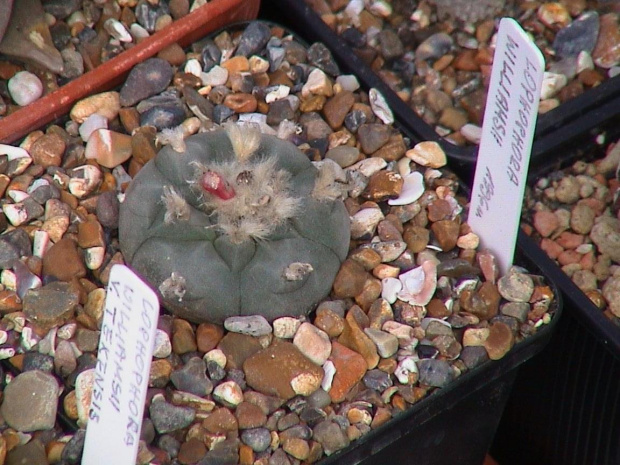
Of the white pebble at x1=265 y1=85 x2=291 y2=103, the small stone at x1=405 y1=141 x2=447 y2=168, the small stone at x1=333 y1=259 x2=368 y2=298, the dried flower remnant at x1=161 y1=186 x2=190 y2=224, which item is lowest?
the small stone at x1=333 y1=259 x2=368 y2=298

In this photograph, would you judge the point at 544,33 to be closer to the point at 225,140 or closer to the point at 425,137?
the point at 425,137

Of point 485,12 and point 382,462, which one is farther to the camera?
point 485,12

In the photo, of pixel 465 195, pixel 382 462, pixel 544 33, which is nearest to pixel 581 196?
pixel 465 195

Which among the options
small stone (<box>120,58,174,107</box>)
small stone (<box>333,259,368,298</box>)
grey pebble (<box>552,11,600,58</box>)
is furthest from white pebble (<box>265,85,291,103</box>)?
grey pebble (<box>552,11,600,58</box>)

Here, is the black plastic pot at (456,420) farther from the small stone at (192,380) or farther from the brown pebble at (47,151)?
the brown pebble at (47,151)

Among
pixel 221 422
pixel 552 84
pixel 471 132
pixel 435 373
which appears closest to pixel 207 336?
pixel 221 422

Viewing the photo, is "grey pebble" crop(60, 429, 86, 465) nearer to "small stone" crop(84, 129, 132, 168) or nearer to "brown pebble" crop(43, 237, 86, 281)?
"brown pebble" crop(43, 237, 86, 281)
